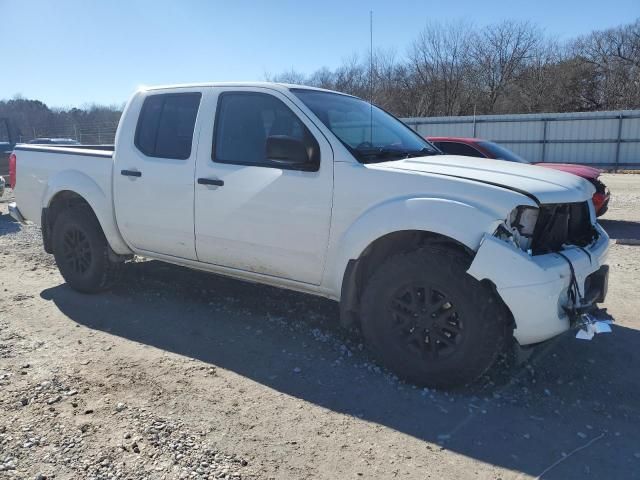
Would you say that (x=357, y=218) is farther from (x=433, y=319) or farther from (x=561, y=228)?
(x=561, y=228)

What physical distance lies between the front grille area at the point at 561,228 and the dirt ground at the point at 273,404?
3.09 feet

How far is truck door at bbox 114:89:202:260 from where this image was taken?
461 centimetres

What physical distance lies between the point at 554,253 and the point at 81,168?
14.4 ft

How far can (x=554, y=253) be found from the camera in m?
3.38

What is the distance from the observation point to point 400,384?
12.0ft

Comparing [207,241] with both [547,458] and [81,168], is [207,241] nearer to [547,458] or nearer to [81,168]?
[81,168]

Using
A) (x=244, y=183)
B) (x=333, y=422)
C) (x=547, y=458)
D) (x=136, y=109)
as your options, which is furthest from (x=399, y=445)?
(x=136, y=109)

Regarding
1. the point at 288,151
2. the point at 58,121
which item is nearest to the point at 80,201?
the point at 288,151

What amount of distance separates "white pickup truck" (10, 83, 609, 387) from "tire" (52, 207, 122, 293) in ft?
0.10

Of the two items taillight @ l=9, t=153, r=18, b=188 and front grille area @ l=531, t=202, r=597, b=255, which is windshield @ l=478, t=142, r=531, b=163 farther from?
taillight @ l=9, t=153, r=18, b=188

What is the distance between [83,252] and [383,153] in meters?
3.31

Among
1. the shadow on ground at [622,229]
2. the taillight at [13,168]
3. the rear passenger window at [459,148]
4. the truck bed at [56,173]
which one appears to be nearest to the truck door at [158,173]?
the truck bed at [56,173]

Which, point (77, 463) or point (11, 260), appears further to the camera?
point (11, 260)

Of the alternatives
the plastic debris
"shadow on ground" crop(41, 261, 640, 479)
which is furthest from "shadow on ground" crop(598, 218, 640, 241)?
the plastic debris
